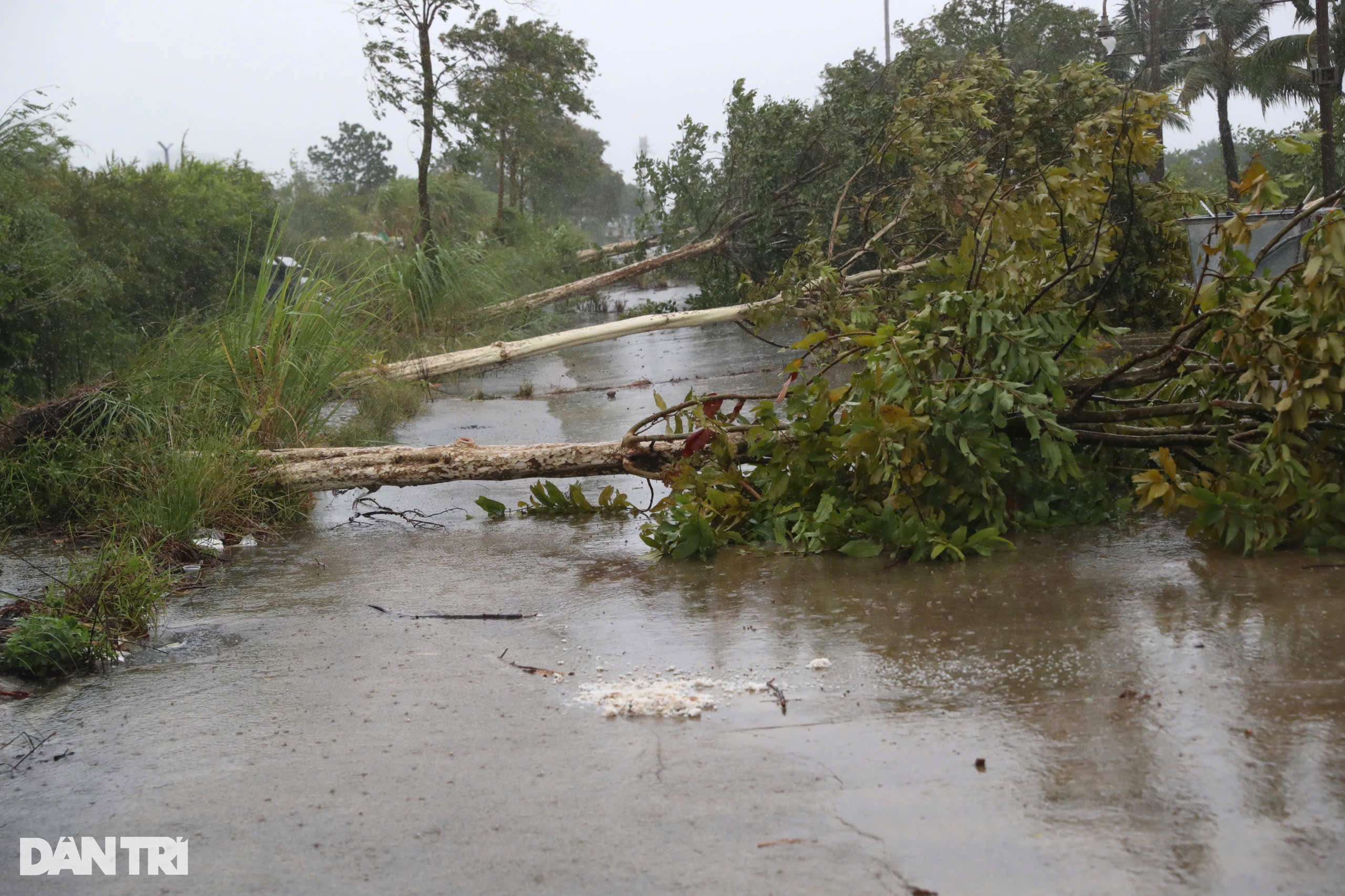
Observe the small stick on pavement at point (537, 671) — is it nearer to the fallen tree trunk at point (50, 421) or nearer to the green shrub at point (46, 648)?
the green shrub at point (46, 648)

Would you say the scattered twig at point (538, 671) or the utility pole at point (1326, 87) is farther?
the utility pole at point (1326, 87)

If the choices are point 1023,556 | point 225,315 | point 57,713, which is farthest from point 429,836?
point 225,315

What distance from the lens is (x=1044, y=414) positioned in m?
4.60

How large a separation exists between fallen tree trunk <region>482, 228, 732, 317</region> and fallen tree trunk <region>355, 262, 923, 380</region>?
289 cm

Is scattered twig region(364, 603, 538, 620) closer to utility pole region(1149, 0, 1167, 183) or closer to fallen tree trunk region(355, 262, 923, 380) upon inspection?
fallen tree trunk region(355, 262, 923, 380)

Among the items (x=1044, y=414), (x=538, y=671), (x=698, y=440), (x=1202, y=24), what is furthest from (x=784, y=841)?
(x=1202, y=24)

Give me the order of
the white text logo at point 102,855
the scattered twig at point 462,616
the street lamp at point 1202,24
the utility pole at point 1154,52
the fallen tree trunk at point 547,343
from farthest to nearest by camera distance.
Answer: the utility pole at point 1154,52 → the street lamp at point 1202,24 → the fallen tree trunk at point 547,343 → the scattered twig at point 462,616 → the white text logo at point 102,855

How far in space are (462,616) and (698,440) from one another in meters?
1.58

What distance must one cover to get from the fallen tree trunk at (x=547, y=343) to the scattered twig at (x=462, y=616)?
5410 mm

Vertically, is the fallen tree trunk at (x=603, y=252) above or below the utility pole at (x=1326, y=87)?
below

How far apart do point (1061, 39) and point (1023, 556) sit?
22259 millimetres

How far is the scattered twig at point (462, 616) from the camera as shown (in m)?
4.29

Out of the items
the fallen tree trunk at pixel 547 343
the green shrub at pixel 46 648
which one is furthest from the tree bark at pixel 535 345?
the green shrub at pixel 46 648

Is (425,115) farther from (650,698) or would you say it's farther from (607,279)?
(650,698)
